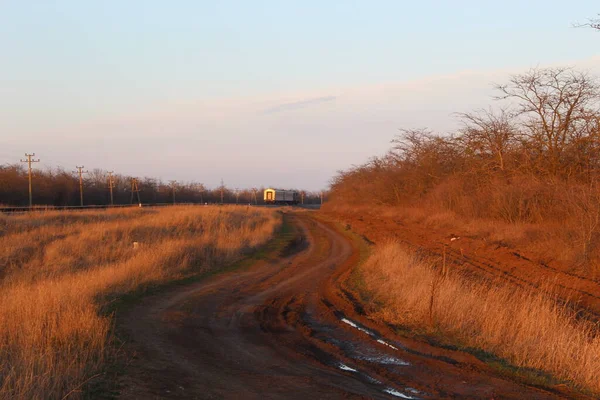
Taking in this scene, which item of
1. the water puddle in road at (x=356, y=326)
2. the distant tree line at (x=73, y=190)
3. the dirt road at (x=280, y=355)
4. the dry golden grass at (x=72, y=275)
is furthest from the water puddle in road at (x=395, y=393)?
the distant tree line at (x=73, y=190)

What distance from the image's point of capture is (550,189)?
21.2m

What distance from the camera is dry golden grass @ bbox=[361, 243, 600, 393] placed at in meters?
7.32

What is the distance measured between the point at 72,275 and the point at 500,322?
11084mm

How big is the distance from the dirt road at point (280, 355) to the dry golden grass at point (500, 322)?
0.85m

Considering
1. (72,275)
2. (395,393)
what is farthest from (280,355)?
(72,275)

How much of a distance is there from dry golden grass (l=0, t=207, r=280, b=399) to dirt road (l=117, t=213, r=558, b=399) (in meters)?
0.74

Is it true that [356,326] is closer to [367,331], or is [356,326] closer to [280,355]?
[367,331]

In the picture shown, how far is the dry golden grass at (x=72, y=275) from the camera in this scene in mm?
6180

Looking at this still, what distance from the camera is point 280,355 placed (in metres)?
7.77

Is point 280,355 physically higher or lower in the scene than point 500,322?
lower

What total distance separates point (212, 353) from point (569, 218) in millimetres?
14745

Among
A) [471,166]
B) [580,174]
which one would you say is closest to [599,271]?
[580,174]

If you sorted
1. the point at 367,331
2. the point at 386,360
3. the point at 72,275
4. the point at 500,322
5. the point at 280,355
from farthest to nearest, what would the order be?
the point at 72,275 → the point at 367,331 → the point at 500,322 → the point at 280,355 → the point at 386,360

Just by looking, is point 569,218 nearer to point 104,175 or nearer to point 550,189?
point 550,189
